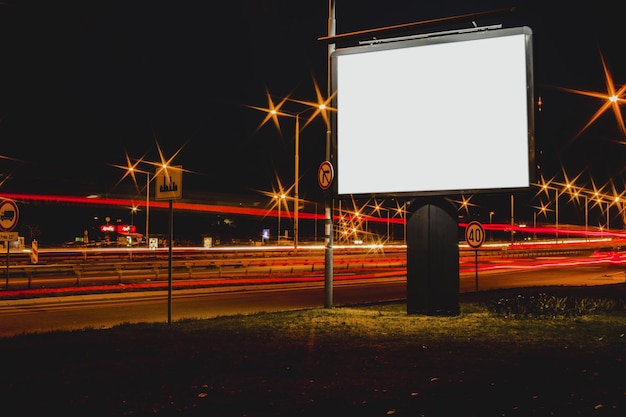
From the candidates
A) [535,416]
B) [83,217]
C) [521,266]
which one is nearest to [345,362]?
[535,416]

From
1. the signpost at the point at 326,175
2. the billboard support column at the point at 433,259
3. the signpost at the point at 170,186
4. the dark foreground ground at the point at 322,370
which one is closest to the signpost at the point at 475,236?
the billboard support column at the point at 433,259

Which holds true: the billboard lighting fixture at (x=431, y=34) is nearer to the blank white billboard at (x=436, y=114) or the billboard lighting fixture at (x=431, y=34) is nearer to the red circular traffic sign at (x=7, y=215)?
the blank white billboard at (x=436, y=114)

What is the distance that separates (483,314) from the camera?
12898 millimetres

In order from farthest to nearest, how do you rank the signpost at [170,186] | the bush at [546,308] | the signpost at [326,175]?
the signpost at [326,175] < the bush at [546,308] < the signpost at [170,186]

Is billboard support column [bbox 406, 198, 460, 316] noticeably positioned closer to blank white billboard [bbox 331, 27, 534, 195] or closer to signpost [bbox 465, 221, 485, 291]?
blank white billboard [bbox 331, 27, 534, 195]

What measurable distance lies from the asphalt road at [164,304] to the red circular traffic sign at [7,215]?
7.79ft

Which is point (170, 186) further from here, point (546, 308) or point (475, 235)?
point (475, 235)

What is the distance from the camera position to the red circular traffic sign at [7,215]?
15.6 metres

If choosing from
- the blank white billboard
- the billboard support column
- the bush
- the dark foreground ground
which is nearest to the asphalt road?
the dark foreground ground

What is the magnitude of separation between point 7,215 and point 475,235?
14.4 metres

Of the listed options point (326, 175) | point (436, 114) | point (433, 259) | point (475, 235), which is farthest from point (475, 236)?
point (436, 114)

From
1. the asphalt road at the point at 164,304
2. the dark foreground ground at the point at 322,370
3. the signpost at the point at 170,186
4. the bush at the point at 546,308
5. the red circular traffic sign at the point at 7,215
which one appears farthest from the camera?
the red circular traffic sign at the point at 7,215

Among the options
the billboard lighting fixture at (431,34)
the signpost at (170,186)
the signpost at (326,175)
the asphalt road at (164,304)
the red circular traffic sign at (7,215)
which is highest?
the billboard lighting fixture at (431,34)

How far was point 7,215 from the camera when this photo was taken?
51.3ft
